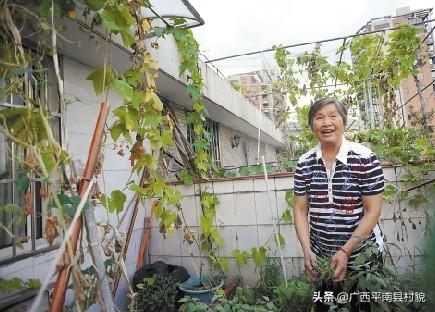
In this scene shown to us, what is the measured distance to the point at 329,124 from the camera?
181 centimetres

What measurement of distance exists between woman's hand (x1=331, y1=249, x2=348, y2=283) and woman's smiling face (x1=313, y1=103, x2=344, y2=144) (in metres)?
0.64

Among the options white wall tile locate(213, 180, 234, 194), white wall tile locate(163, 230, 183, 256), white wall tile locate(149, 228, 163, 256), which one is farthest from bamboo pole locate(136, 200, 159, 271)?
white wall tile locate(213, 180, 234, 194)

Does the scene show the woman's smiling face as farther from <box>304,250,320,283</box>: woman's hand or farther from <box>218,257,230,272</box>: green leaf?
<box>218,257,230,272</box>: green leaf

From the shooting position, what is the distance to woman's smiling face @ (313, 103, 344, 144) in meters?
1.81

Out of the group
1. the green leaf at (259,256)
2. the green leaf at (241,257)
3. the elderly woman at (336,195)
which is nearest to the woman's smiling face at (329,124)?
the elderly woman at (336,195)

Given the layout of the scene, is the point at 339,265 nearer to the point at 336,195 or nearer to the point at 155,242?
the point at 336,195

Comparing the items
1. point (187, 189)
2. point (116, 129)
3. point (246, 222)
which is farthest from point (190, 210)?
point (116, 129)

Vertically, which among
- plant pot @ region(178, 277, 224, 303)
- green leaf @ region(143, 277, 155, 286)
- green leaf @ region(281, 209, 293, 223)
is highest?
green leaf @ region(281, 209, 293, 223)

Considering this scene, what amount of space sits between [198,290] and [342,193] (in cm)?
179

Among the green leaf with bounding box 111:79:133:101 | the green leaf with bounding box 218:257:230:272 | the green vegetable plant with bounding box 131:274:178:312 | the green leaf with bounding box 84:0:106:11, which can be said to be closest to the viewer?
the green leaf with bounding box 84:0:106:11

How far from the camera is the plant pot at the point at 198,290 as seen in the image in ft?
9.30

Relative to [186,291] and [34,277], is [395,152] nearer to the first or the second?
[186,291]

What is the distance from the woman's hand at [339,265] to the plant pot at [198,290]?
1.45m

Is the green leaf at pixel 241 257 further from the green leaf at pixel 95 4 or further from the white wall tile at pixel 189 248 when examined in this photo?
the green leaf at pixel 95 4
